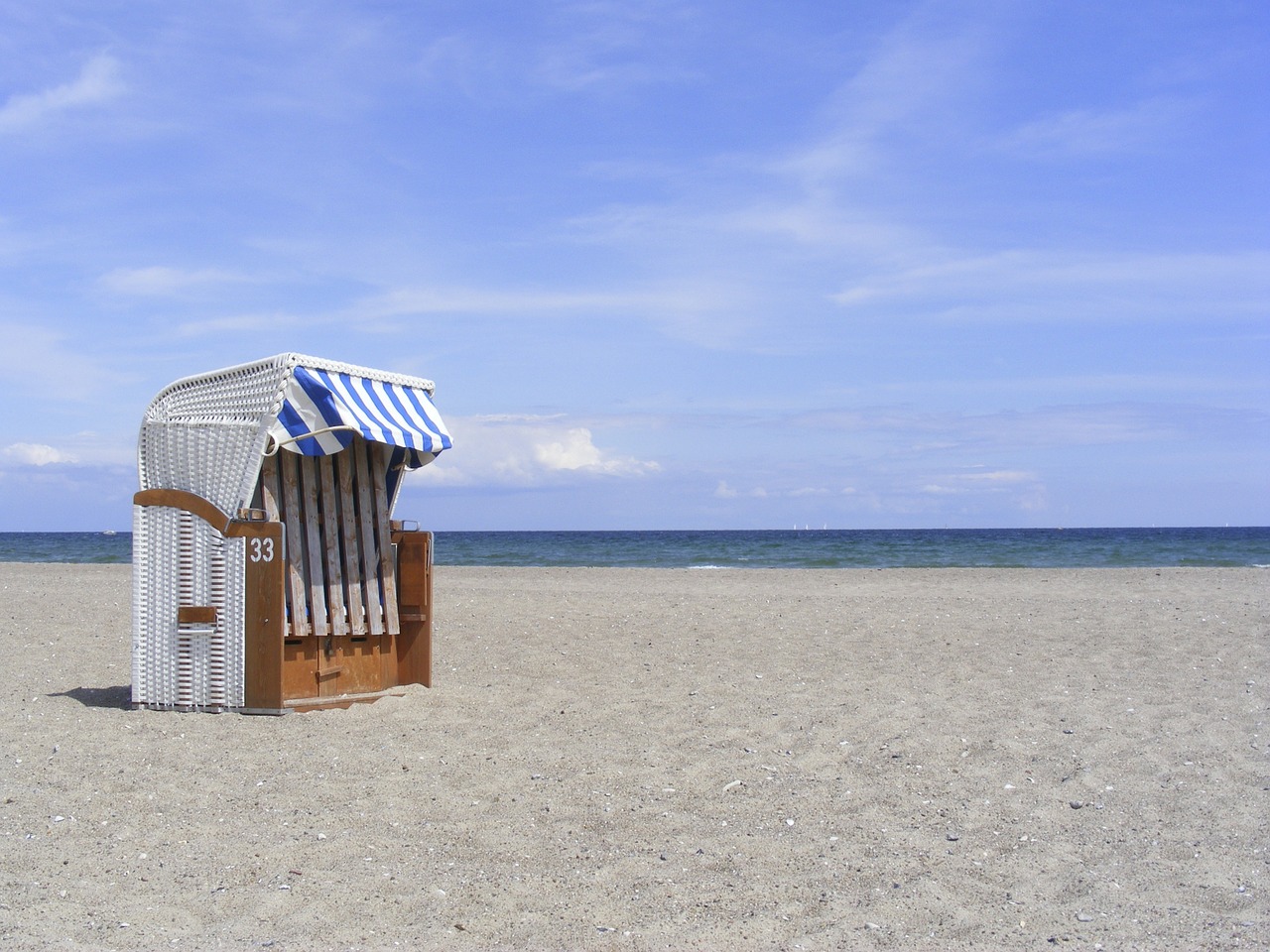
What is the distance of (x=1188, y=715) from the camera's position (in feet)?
24.4

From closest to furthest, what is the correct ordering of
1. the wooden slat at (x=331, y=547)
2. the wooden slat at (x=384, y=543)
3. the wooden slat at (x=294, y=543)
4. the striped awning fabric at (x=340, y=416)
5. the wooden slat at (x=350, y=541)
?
the striped awning fabric at (x=340, y=416), the wooden slat at (x=294, y=543), the wooden slat at (x=331, y=547), the wooden slat at (x=350, y=541), the wooden slat at (x=384, y=543)

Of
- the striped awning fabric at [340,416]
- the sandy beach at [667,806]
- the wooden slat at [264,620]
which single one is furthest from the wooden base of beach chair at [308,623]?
the striped awning fabric at [340,416]

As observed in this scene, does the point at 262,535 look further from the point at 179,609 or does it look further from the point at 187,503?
the point at 179,609

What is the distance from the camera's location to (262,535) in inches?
282

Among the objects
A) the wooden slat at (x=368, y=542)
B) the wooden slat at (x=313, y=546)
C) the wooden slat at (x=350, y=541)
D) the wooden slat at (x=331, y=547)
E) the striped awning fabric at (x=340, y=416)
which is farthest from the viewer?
the wooden slat at (x=368, y=542)

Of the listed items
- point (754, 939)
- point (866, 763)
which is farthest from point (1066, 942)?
point (866, 763)

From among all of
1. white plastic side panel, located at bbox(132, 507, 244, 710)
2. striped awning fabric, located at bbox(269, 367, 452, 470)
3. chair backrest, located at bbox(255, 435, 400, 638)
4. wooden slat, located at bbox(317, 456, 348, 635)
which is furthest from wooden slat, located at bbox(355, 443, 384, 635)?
white plastic side panel, located at bbox(132, 507, 244, 710)

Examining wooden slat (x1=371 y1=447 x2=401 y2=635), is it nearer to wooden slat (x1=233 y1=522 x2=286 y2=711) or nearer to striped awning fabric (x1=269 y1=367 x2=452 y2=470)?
striped awning fabric (x1=269 y1=367 x2=452 y2=470)

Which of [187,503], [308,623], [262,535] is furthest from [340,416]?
[308,623]

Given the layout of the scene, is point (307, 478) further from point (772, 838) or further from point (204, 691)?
point (772, 838)

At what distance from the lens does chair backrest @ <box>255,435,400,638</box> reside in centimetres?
746

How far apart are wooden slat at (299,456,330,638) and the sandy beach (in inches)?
28.7

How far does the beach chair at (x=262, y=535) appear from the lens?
7160 mm

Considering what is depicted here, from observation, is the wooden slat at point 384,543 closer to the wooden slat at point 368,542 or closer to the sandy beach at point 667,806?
the wooden slat at point 368,542
